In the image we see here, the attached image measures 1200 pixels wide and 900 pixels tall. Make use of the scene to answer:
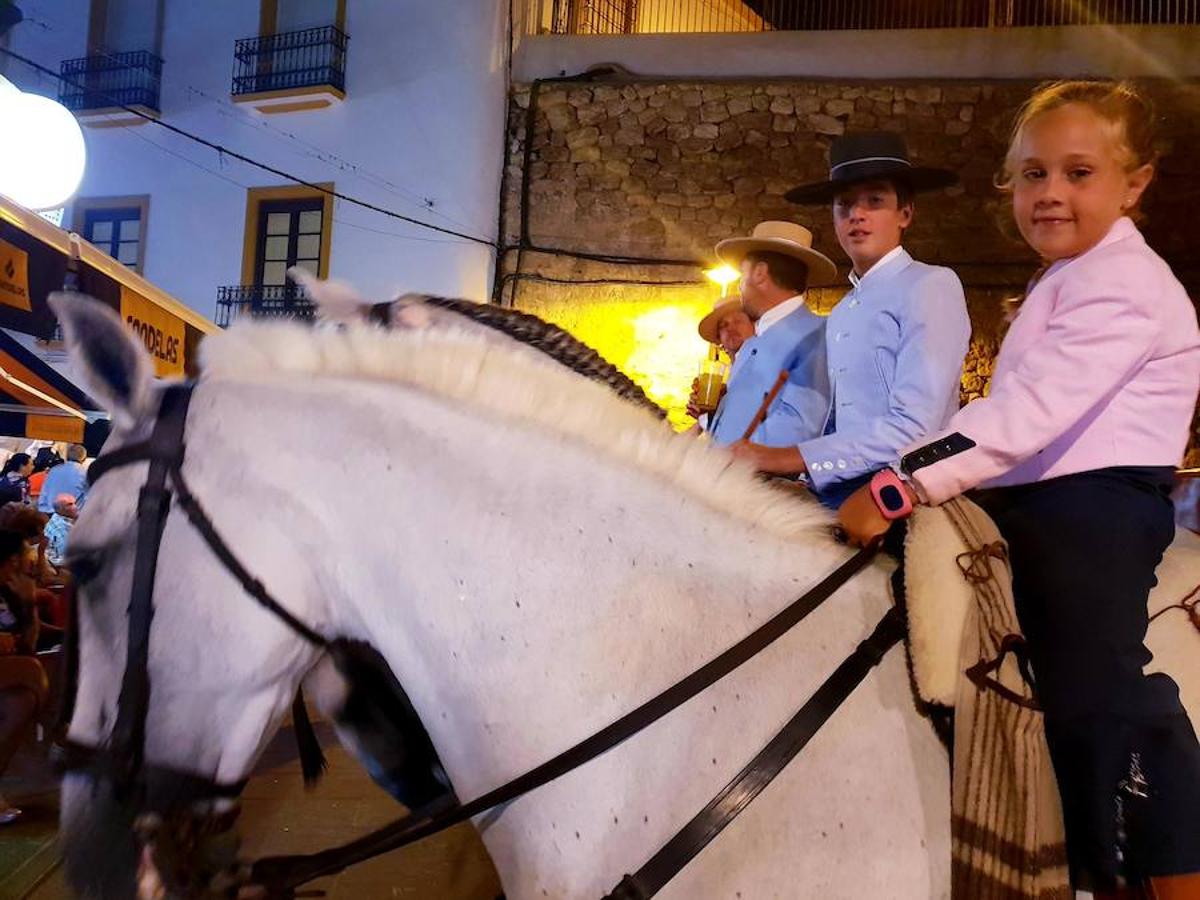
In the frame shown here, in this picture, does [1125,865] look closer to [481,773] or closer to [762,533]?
[762,533]

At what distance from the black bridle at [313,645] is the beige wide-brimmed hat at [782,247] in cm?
233

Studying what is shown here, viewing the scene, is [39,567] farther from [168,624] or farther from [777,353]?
[168,624]

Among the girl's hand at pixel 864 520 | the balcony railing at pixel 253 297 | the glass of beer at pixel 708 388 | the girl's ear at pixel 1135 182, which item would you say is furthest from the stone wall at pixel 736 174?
the girl's hand at pixel 864 520

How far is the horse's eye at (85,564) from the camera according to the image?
4.89 feet

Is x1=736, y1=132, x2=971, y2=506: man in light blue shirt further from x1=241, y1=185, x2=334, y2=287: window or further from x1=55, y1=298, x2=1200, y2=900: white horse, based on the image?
x1=241, y1=185, x2=334, y2=287: window

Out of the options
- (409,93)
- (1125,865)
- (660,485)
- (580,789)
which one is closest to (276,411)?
(660,485)

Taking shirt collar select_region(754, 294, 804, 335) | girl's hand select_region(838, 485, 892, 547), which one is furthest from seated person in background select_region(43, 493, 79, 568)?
girl's hand select_region(838, 485, 892, 547)

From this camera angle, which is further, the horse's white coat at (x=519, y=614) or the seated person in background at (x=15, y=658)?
the seated person in background at (x=15, y=658)

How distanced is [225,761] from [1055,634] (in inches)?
56.7

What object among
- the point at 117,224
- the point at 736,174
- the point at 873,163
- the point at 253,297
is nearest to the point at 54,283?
the point at 873,163

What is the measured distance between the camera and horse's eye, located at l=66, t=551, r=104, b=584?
1490mm

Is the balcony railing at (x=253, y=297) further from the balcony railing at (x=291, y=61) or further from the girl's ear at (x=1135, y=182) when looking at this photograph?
the girl's ear at (x=1135, y=182)

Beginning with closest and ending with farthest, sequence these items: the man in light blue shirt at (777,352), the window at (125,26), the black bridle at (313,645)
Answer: the black bridle at (313,645)
the man in light blue shirt at (777,352)
the window at (125,26)

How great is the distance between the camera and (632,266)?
10.6 meters
